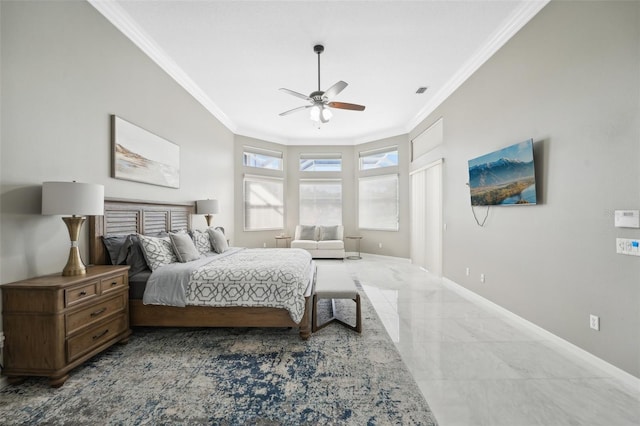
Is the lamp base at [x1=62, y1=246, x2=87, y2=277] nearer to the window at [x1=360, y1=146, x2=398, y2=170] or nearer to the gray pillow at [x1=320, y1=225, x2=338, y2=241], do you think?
the gray pillow at [x1=320, y1=225, x2=338, y2=241]

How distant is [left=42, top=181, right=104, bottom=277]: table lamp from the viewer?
1.96m

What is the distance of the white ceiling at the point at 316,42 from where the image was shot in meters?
2.72

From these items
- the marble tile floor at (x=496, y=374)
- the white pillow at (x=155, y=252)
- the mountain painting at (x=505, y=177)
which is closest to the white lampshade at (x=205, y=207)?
the white pillow at (x=155, y=252)

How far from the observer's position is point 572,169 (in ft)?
7.47

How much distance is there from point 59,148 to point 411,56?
4.08 metres

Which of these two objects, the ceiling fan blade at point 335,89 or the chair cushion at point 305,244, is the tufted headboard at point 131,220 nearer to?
the ceiling fan blade at point 335,89

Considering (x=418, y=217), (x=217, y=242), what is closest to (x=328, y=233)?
(x=418, y=217)

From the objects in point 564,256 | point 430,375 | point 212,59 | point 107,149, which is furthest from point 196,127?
point 564,256

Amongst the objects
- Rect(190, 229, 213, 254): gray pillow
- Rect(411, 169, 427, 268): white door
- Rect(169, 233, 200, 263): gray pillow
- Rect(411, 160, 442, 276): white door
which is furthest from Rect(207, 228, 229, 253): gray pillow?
Rect(411, 169, 427, 268): white door

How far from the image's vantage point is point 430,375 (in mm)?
1969

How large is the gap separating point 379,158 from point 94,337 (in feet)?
21.5

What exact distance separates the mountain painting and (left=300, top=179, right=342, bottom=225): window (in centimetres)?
422

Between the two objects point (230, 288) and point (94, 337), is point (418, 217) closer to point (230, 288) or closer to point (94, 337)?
point (230, 288)

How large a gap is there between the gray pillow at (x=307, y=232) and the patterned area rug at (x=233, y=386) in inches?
178
